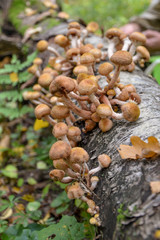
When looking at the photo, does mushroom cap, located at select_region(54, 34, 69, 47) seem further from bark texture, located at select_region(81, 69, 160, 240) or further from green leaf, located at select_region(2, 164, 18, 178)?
green leaf, located at select_region(2, 164, 18, 178)

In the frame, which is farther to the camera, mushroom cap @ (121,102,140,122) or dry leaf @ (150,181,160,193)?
mushroom cap @ (121,102,140,122)

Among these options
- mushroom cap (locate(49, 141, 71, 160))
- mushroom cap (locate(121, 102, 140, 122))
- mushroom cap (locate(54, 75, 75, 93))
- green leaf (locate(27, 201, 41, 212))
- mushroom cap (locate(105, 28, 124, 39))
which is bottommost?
green leaf (locate(27, 201, 41, 212))

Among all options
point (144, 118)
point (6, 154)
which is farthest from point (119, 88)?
point (6, 154)

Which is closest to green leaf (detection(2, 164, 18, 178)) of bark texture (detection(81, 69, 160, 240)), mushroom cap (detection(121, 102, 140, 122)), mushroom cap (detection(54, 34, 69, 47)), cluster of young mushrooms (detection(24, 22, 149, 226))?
cluster of young mushrooms (detection(24, 22, 149, 226))

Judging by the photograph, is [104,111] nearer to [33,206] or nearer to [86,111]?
[86,111]

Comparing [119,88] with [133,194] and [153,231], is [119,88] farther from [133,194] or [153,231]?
[153,231]

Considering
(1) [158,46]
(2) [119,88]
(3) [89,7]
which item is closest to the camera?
(2) [119,88]

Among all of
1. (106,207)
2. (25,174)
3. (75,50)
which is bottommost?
(25,174)

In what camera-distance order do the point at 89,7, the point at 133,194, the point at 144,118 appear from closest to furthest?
the point at 133,194 < the point at 144,118 < the point at 89,7
